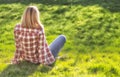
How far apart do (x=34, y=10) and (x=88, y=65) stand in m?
1.60

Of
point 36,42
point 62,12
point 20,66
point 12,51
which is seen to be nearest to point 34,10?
point 36,42

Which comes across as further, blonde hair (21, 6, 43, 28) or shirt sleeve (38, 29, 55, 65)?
shirt sleeve (38, 29, 55, 65)

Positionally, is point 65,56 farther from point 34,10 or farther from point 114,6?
point 114,6

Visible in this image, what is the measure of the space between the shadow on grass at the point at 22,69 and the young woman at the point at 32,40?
0.53 feet

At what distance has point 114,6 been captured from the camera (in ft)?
39.4

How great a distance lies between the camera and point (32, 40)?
6926 mm

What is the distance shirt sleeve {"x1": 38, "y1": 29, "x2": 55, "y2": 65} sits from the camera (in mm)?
6866

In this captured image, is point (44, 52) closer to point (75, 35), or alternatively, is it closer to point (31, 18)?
point (31, 18)

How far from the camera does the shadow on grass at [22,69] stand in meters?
6.39

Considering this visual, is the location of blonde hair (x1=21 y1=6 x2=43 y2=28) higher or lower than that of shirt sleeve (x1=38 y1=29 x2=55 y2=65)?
higher

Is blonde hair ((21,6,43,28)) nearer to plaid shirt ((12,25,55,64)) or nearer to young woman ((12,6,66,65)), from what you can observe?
young woman ((12,6,66,65))

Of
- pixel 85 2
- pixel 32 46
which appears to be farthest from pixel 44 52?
pixel 85 2

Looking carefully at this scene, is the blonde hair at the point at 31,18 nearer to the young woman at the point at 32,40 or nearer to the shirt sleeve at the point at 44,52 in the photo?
the young woman at the point at 32,40

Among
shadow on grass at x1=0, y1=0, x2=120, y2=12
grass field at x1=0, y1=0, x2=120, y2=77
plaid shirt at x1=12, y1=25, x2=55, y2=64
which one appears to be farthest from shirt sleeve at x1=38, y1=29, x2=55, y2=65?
shadow on grass at x1=0, y1=0, x2=120, y2=12
